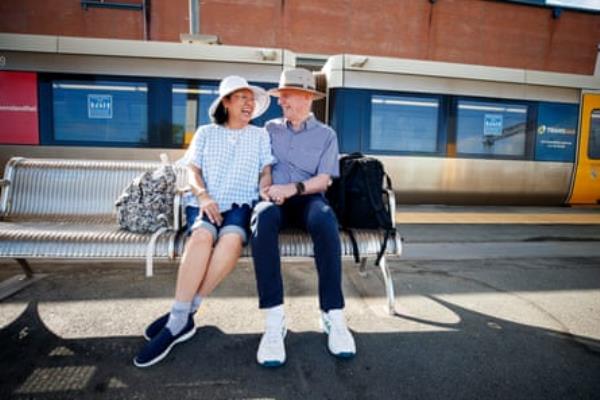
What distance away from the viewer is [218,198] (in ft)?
7.29

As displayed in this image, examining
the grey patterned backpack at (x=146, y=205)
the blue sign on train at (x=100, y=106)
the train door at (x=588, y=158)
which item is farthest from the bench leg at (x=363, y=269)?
the train door at (x=588, y=158)

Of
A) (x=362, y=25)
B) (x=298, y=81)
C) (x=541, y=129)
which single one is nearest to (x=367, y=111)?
(x=541, y=129)

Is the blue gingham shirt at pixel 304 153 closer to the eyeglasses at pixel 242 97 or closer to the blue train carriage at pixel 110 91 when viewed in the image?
the eyeglasses at pixel 242 97

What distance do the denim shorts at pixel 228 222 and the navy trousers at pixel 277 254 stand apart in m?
0.14

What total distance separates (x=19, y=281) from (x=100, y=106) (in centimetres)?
349

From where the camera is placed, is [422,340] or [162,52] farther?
[162,52]

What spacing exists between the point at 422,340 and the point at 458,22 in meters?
16.1

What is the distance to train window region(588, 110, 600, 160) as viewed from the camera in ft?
21.5

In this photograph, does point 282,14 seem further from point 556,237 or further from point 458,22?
point 556,237

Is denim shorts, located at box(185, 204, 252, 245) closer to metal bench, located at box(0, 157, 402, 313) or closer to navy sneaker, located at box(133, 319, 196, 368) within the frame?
metal bench, located at box(0, 157, 402, 313)

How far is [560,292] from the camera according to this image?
295 cm

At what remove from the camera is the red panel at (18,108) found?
17.3 ft

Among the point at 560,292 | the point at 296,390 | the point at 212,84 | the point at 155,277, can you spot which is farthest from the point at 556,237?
the point at 212,84

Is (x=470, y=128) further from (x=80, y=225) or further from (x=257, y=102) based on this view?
(x=80, y=225)
